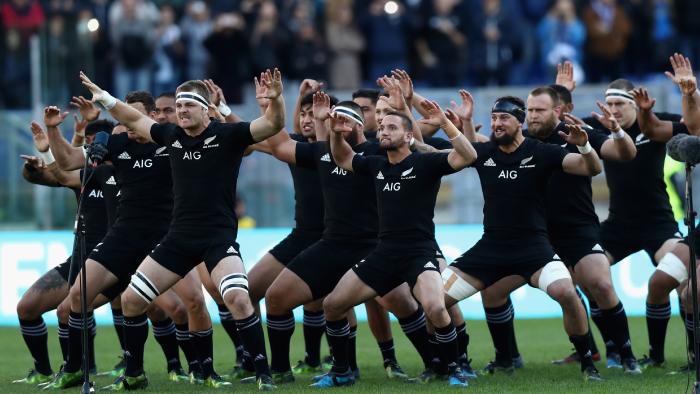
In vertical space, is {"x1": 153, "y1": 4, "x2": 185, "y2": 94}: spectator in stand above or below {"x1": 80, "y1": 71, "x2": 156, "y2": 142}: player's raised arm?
above

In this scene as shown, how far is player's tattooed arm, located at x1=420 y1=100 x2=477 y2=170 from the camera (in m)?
12.1

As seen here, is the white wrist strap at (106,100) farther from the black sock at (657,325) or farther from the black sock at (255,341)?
the black sock at (657,325)

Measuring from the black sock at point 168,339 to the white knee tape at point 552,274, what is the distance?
3.78 meters

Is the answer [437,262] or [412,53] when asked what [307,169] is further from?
[412,53]

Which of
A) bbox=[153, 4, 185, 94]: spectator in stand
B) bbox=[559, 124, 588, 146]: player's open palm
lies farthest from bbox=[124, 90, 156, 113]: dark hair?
bbox=[153, 4, 185, 94]: spectator in stand

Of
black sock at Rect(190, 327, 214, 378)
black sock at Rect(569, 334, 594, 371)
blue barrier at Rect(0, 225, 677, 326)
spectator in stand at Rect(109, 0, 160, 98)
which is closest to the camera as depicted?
black sock at Rect(569, 334, 594, 371)

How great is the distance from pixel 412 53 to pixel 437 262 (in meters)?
11.3

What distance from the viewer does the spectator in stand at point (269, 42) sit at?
74.0 ft

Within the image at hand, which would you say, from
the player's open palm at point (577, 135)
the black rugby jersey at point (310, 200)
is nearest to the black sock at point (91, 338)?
the black rugby jersey at point (310, 200)

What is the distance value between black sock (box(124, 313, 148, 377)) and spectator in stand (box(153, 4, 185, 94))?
1097 cm

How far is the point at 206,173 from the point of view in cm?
1220

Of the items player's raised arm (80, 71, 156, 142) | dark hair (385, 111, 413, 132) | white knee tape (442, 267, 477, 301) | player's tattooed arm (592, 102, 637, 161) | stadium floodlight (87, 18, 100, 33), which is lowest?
white knee tape (442, 267, 477, 301)

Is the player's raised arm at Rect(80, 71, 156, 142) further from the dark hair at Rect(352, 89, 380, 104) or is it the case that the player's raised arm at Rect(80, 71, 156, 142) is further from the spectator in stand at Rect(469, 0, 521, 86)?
the spectator in stand at Rect(469, 0, 521, 86)

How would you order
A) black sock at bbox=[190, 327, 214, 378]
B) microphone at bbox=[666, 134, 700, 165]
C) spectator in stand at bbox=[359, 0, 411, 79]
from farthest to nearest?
spectator in stand at bbox=[359, 0, 411, 79], black sock at bbox=[190, 327, 214, 378], microphone at bbox=[666, 134, 700, 165]
